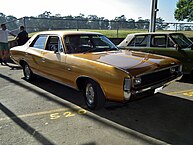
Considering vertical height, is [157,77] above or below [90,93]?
above

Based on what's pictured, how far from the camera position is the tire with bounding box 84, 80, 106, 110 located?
420 centimetres

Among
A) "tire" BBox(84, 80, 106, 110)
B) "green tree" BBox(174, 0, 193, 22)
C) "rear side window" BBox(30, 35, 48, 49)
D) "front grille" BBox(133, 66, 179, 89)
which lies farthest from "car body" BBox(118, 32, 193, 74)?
"green tree" BBox(174, 0, 193, 22)

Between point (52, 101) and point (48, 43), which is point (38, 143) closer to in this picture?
point (52, 101)

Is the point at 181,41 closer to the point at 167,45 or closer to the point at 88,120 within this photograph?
the point at 167,45

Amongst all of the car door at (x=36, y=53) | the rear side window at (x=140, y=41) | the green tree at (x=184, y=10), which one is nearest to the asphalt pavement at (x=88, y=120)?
the car door at (x=36, y=53)

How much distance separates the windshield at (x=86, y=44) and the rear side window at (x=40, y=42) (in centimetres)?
108

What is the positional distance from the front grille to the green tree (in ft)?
150

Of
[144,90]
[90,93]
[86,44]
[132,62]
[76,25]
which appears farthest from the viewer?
[76,25]

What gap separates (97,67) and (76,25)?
12294mm

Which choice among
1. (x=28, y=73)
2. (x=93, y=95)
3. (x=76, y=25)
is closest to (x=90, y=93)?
(x=93, y=95)

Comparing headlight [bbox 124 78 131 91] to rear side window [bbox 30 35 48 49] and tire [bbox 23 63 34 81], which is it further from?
tire [bbox 23 63 34 81]

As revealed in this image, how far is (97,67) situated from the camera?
402cm

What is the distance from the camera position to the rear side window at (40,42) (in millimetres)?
5953

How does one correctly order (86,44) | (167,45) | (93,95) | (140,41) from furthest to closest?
(140,41)
(167,45)
(86,44)
(93,95)
